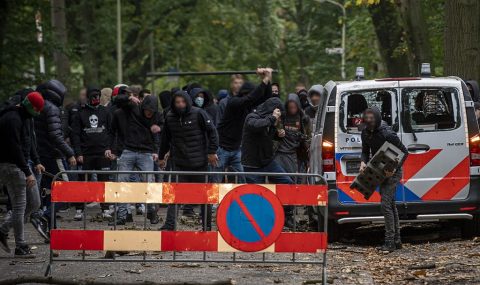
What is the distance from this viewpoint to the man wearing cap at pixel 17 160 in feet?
43.6

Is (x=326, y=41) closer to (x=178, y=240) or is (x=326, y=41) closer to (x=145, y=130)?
(x=145, y=130)

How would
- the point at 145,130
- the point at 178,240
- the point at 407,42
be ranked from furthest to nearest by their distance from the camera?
the point at 407,42 → the point at 145,130 → the point at 178,240

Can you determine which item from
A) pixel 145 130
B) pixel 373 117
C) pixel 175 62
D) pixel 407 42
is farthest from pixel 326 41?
pixel 373 117

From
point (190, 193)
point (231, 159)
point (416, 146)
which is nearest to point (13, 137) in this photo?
point (190, 193)

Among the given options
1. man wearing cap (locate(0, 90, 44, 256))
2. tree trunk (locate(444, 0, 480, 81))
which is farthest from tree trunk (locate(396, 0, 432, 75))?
man wearing cap (locate(0, 90, 44, 256))

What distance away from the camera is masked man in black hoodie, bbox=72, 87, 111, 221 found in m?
19.1

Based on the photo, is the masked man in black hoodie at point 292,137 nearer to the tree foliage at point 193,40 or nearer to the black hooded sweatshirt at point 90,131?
the black hooded sweatshirt at point 90,131

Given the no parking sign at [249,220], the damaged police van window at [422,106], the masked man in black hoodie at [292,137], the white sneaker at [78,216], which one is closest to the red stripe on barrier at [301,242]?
the no parking sign at [249,220]

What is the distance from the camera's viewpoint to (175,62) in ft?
176

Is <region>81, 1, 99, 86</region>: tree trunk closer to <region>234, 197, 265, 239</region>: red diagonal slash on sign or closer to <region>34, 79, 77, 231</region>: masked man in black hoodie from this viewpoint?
<region>34, 79, 77, 231</region>: masked man in black hoodie

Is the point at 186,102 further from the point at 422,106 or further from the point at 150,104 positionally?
the point at 422,106

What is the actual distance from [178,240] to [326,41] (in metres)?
39.3

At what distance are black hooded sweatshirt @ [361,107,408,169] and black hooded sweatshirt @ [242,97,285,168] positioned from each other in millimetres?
2107

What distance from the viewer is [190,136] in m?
15.9
